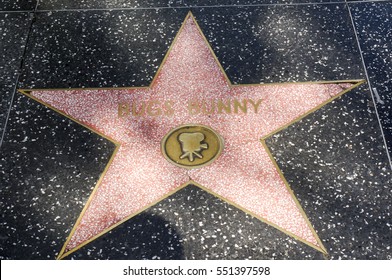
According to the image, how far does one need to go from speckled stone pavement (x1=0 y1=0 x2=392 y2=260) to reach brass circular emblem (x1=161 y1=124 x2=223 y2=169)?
0.09 feet

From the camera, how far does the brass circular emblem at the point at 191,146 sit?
162cm

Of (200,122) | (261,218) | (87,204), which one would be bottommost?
(261,218)

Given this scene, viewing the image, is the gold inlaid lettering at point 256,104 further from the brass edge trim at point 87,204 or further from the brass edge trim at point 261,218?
the brass edge trim at point 87,204

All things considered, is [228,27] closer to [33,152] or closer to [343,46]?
[343,46]

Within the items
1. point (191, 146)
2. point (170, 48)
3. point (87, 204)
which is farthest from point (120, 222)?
point (170, 48)

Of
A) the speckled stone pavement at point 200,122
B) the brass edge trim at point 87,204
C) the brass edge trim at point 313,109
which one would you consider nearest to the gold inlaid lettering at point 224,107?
the speckled stone pavement at point 200,122

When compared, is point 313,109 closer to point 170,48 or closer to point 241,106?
point 241,106

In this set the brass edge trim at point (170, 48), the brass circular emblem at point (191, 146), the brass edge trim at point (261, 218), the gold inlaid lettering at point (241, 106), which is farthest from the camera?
the brass edge trim at point (170, 48)

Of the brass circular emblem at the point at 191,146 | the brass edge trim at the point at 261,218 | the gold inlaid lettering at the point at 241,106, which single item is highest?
the gold inlaid lettering at the point at 241,106

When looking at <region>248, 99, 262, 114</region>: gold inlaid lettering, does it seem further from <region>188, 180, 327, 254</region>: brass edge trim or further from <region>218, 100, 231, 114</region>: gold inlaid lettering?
<region>188, 180, 327, 254</region>: brass edge trim

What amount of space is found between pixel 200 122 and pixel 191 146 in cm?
11

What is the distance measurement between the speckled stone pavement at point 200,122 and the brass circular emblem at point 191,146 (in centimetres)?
3

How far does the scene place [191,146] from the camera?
5.41 feet
